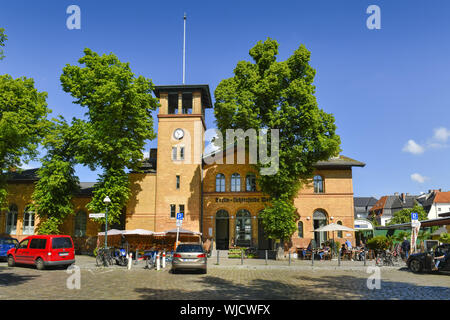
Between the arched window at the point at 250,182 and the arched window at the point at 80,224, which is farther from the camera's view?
the arched window at the point at 80,224

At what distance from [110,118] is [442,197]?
88.0 meters

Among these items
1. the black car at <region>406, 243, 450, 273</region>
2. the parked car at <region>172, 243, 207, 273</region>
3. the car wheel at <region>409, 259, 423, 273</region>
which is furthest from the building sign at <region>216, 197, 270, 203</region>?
the parked car at <region>172, 243, 207, 273</region>

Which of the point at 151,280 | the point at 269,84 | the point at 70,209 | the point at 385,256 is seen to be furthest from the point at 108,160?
the point at 385,256

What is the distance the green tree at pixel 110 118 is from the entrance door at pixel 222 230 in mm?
8557

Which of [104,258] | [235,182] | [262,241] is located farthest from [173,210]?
[104,258]

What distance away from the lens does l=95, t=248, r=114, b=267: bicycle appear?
67.4 feet

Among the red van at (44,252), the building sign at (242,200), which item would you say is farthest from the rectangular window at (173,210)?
the red van at (44,252)

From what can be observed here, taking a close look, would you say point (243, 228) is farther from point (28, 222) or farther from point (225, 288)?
point (28, 222)

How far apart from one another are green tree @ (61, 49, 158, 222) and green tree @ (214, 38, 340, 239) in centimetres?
661

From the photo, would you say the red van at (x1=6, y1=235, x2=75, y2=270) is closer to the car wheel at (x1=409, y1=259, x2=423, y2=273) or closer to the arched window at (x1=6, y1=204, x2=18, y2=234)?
the arched window at (x1=6, y1=204, x2=18, y2=234)

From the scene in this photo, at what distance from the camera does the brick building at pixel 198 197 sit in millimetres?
31047

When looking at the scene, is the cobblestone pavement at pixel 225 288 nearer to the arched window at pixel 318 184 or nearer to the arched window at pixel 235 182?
the arched window at pixel 318 184

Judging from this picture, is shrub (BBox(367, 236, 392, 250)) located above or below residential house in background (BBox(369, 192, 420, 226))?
below
